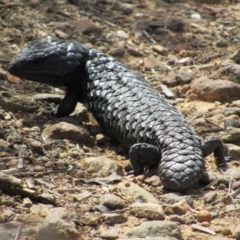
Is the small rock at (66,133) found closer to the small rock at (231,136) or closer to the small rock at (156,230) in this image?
the small rock at (231,136)

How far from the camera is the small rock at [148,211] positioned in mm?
6051

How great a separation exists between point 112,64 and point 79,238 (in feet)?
12.1

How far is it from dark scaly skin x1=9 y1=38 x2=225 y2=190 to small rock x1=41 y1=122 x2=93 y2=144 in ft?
1.15

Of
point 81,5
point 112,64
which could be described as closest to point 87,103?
point 112,64

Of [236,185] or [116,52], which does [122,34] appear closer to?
[116,52]

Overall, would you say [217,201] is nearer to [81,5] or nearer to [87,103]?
[87,103]

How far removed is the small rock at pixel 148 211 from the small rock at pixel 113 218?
123 millimetres

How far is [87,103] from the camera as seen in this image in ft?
29.0

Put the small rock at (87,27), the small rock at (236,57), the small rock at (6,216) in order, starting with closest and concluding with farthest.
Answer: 1. the small rock at (6,216)
2. the small rock at (236,57)
3. the small rock at (87,27)

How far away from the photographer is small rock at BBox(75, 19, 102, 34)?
10945mm

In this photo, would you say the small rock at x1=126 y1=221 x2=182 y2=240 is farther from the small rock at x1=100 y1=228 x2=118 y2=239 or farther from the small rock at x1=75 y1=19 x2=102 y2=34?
the small rock at x1=75 y1=19 x2=102 y2=34

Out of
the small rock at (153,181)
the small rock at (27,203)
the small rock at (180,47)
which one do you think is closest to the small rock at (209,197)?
the small rock at (153,181)

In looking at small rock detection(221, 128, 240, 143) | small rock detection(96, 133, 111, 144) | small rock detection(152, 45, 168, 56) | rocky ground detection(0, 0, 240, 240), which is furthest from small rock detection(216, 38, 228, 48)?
small rock detection(96, 133, 111, 144)

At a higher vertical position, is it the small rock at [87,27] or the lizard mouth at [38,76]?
the lizard mouth at [38,76]
